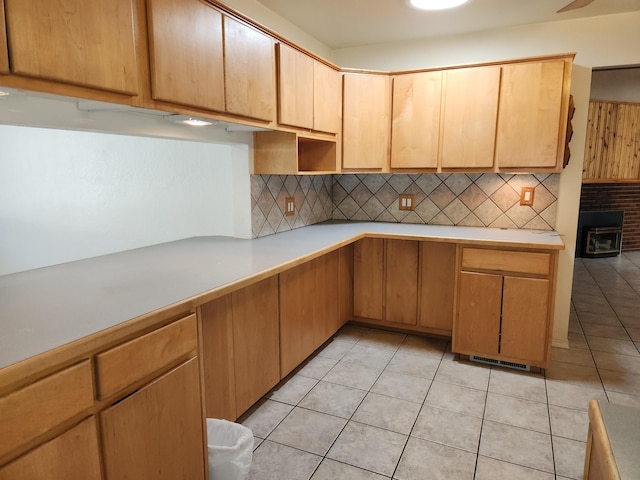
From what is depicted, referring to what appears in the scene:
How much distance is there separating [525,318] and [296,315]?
1.45 m

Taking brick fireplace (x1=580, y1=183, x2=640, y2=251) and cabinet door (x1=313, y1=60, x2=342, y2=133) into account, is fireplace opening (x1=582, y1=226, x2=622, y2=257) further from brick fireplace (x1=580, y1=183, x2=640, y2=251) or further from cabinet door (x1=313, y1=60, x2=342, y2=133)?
cabinet door (x1=313, y1=60, x2=342, y2=133)

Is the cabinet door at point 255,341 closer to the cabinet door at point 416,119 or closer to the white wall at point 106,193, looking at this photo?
the white wall at point 106,193

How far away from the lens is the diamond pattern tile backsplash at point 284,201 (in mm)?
2721

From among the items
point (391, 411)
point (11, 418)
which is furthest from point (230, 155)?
point (11, 418)

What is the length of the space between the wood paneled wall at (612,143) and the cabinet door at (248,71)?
5.04m

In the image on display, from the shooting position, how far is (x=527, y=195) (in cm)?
310

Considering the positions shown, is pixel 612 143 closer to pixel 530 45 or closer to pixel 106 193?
pixel 530 45

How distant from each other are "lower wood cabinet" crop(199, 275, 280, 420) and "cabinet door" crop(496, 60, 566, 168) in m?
1.87

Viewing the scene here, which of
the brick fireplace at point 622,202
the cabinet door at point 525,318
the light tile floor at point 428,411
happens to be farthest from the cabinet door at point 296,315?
the brick fireplace at point 622,202

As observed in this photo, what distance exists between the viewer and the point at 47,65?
1231 millimetres

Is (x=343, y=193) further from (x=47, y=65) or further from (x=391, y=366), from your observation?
(x=47, y=65)

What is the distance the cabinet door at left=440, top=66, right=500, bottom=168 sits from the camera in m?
2.85

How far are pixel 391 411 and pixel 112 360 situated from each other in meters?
1.58

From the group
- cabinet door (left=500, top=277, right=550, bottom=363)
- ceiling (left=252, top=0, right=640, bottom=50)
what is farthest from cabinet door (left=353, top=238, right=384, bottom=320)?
ceiling (left=252, top=0, right=640, bottom=50)
